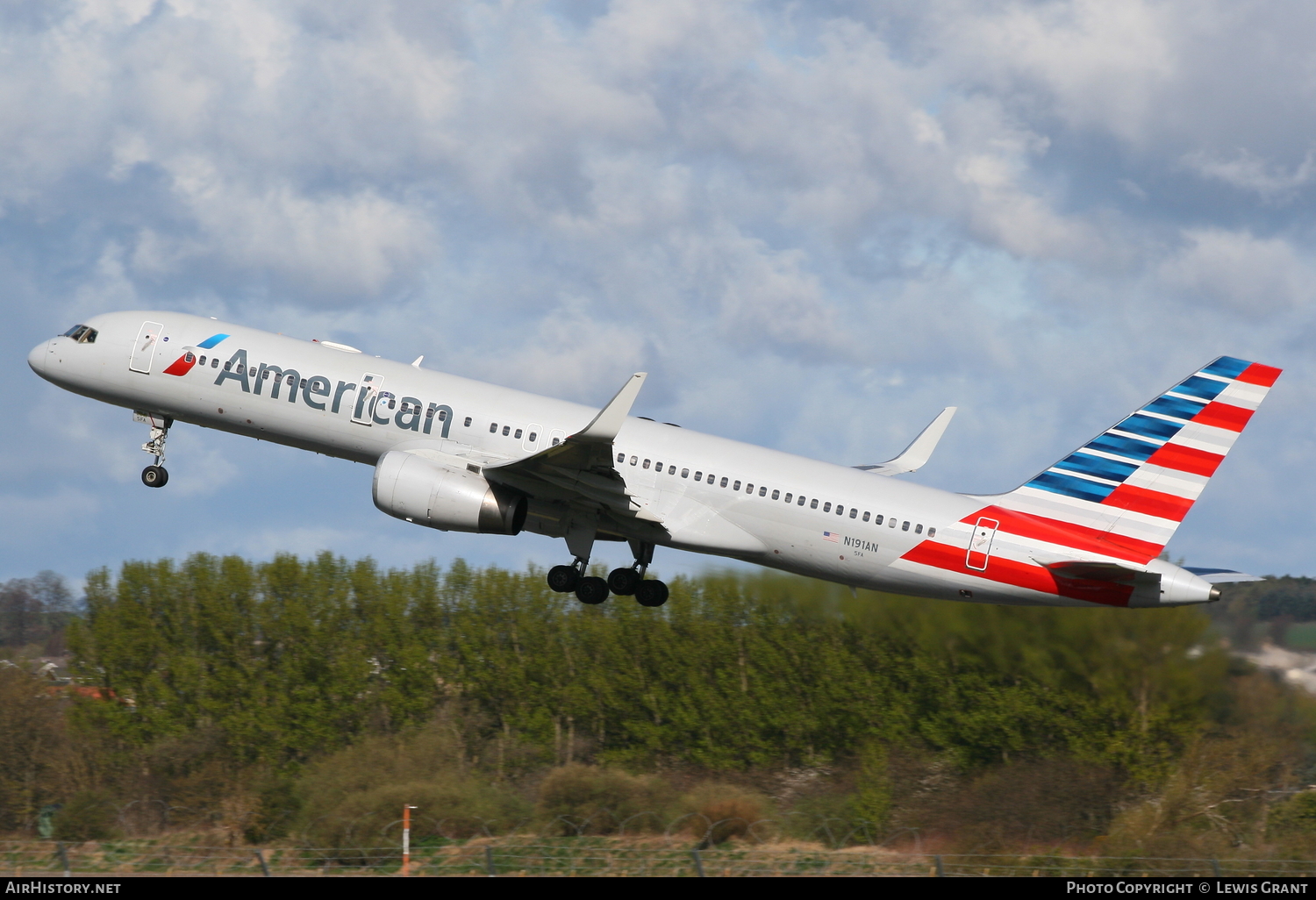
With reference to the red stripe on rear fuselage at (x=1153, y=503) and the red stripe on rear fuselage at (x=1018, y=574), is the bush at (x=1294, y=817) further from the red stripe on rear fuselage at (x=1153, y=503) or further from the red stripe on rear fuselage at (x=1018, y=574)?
the red stripe on rear fuselage at (x=1018, y=574)

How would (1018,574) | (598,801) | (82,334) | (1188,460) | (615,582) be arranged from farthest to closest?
(598,801) < (82,334) < (615,582) < (1188,460) < (1018,574)

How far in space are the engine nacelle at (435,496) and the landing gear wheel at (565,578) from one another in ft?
9.12

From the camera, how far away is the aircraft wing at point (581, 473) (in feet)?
98.1

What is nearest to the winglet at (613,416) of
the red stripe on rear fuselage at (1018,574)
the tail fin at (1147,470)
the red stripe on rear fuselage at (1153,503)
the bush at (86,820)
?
the red stripe on rear fuselage at (1018,574)

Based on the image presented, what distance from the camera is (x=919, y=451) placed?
38.4m

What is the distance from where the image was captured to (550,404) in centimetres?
3397

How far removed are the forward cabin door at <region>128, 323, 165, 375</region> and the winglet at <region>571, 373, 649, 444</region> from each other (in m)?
13.4

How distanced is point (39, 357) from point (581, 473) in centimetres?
1685

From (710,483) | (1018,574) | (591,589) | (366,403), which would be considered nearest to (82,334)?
(366,403)

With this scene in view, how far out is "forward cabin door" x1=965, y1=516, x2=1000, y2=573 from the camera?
31797mm

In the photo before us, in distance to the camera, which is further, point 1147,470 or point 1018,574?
point 1147,470

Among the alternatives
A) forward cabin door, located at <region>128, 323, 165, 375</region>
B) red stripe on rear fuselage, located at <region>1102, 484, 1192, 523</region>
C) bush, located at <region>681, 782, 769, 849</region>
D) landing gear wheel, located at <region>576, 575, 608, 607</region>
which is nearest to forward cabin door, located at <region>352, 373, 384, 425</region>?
forward cabin door, located at <region>128, 323, 165, 375</region>

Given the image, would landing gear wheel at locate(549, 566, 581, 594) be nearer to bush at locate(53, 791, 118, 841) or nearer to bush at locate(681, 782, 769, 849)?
bush at locate(681, 782, 769, 849)

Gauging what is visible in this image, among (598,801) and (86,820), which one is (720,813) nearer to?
(598,801)
